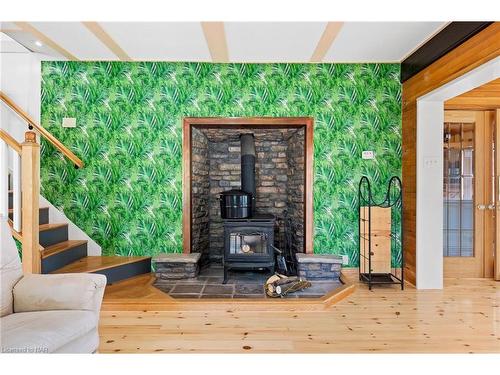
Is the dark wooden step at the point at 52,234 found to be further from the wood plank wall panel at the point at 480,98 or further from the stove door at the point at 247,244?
the wood plank wall panel at the point at 480,98

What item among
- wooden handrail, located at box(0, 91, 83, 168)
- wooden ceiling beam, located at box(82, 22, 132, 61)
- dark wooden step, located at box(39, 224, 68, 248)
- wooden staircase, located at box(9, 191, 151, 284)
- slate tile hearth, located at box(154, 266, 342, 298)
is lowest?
slate tile hearth, located at box(154, 266, 342, 298)

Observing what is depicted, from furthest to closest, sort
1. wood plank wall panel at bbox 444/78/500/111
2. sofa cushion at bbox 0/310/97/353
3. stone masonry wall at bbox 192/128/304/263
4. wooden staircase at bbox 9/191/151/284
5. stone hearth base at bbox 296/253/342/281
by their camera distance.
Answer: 1. stone masonry wall at bbox 192/128/304/263
2. wood plank wall panel at bbox 444/78/500/111
3. stone hearth base at bbox 296/253/342/281
4. wooden staircase at bbox 9/191/151/284
5. sofa cushion at bbox 0/310/97/353

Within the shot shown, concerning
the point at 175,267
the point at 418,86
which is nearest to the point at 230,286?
the point at 175,267

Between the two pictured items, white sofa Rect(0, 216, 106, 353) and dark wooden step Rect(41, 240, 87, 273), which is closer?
white sofa Rect(0, 216, 106, 353)

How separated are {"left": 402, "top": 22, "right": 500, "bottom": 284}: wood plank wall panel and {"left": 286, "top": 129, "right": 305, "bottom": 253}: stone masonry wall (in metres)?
1.22

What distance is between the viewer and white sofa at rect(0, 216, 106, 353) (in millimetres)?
1885

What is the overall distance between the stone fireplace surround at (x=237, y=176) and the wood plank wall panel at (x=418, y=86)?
4.18 feet

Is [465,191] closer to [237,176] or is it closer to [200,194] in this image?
[237,176]

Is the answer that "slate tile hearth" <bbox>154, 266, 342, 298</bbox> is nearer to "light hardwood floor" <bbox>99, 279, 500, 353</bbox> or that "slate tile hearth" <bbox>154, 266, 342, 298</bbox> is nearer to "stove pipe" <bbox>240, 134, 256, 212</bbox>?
"light hardwood floor" <bbox>99, 279, 500, 353</bbox>

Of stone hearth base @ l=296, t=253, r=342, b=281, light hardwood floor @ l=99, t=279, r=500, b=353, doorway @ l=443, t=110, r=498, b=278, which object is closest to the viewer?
light hardwood floor @ l=99, t=279, r=500, b=353

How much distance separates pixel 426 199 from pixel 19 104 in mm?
4789

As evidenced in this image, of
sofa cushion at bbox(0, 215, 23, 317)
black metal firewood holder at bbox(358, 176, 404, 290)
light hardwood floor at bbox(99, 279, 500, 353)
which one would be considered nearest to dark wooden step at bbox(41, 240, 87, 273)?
light hardwood floor at bbox(99, 279, 500, 353)

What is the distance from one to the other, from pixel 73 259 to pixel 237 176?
2378 mm
